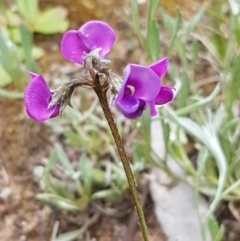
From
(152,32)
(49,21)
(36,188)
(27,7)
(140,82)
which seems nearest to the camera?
(140,82)

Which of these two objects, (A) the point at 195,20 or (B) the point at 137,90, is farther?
(A) the point at 195,20

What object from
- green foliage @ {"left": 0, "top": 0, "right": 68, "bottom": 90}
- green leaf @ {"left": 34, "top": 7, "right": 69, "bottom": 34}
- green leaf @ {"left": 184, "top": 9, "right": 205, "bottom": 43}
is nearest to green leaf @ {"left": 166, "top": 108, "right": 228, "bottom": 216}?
green leaf @ {"left": 184, "top": 9, "right": 205, "bottom": 43}

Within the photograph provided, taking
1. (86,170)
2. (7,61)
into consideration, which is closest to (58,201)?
(86,170)

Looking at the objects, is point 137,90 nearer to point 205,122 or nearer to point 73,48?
point 73,48

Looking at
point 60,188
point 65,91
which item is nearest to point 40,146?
point 60,188

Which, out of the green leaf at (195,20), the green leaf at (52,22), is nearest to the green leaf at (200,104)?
the green leaf at (195,20)

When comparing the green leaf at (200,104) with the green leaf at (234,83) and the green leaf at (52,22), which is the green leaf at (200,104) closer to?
the green leaf at (234,83)

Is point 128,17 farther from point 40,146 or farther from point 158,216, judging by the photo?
point 158,216

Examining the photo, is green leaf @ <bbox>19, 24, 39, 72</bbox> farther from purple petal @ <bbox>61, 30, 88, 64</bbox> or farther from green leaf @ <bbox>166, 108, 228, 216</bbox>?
purple petal @ <bbox>61, 30, 88, 64</bbox>
